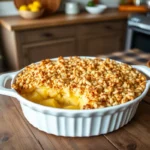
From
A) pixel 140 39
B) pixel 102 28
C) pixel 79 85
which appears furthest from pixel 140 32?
pixel 79 85

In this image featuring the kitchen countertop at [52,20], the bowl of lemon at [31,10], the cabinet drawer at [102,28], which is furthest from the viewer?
the cabinet drawer at [102,28]

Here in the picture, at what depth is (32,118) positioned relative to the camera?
0.59 meters

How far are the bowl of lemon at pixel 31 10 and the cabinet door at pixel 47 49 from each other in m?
0.23

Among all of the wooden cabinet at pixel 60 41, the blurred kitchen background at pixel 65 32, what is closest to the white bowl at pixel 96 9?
the blurred kitchen background at pixel 65 32

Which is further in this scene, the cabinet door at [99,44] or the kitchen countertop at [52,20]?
the cabinet door at [99,44]

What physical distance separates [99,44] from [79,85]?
1.65m

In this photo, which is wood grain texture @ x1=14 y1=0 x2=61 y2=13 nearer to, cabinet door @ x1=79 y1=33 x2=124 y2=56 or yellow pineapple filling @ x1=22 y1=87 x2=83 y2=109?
cabinet door @ x1=79 y1=33 x2=124 y2=56

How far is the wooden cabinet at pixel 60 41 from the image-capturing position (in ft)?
5.94

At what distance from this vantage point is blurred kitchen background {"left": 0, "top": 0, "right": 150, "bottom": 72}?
1778mm

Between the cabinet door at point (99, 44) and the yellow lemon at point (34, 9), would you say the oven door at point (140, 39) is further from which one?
the yellow lemon at point (34, 9)

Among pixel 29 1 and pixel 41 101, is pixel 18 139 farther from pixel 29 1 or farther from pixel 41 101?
pixel 29 1

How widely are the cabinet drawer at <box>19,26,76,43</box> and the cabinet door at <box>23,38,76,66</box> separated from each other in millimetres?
39

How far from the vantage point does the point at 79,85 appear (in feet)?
1.97

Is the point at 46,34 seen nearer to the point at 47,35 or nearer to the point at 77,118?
the point at 47,35
